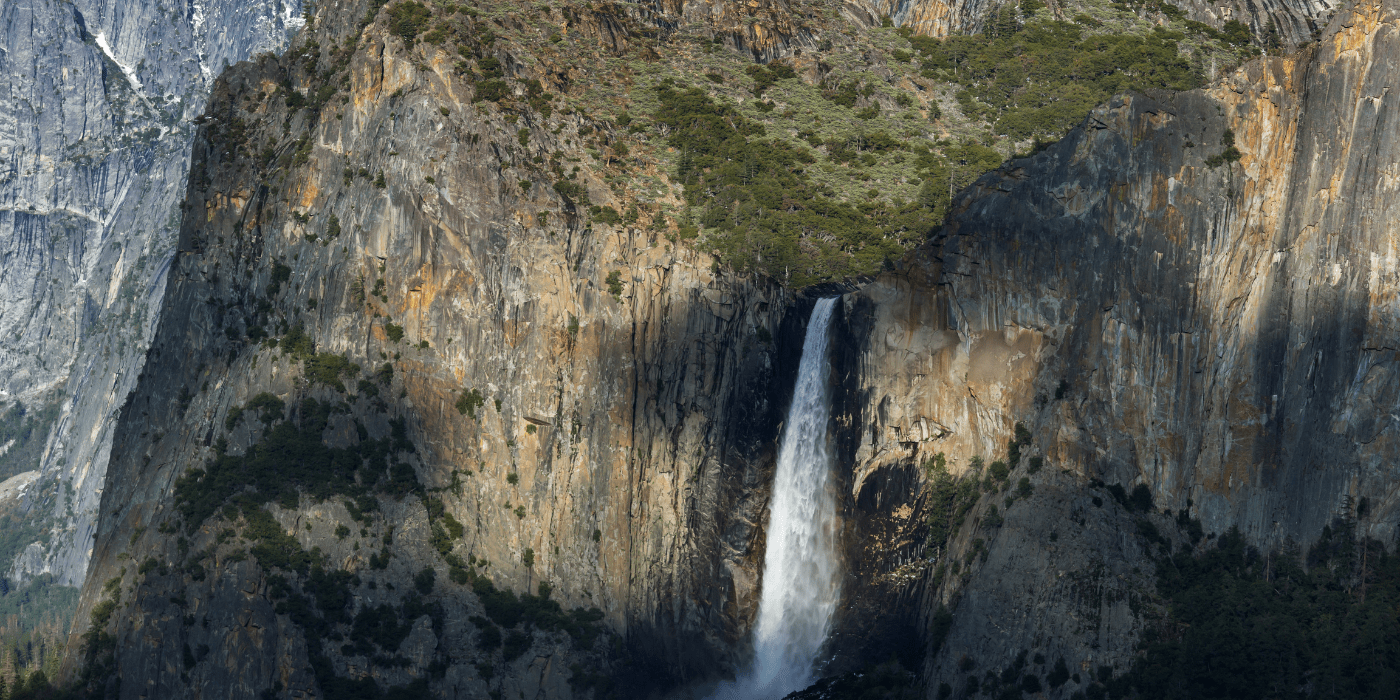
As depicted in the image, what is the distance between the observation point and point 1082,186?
292 ft

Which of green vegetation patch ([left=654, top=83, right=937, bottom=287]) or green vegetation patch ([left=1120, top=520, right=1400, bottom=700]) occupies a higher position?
green vegetation patch ([left=654, top=83, right=937, bottom=287])

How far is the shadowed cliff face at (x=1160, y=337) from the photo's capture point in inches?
3054

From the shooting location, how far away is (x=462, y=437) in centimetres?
10419

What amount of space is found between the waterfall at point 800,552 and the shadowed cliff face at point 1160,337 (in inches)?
316

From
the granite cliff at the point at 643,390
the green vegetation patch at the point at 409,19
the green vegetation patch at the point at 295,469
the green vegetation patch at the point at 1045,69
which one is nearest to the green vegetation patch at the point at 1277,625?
the granite cliff at the point at 643,390

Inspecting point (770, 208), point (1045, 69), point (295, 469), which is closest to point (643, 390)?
point (770, 208)

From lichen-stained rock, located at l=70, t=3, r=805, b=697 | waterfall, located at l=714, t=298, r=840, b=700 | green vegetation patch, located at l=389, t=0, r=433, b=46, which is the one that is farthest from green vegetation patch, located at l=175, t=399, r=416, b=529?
green vegetation patch, located at l=389, t=0, r=433, b=46

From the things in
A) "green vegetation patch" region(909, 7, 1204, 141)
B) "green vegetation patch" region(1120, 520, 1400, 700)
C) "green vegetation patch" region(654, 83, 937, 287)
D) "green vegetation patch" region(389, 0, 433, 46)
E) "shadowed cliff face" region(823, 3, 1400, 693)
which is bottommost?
"green vegetation patch" region(1120, 520, 1400, 700)

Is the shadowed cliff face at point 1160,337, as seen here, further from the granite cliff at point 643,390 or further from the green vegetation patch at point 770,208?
the green vegetation patch at point 770,208

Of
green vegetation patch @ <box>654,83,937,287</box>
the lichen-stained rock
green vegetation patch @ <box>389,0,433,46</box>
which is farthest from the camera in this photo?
green vegetation patch @ <box>389,0,433,46</box>

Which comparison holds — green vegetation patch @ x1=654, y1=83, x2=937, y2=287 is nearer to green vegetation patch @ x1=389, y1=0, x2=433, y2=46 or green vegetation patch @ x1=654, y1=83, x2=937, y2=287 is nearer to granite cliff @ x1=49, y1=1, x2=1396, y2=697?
granite cliff @ x1=49, y1=1, x2=1396, y2=697

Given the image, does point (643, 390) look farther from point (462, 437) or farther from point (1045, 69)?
point (1045, 69)

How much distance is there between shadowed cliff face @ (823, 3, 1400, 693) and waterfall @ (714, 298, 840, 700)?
8.04 meters

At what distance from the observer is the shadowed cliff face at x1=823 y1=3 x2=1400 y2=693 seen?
77.6m
